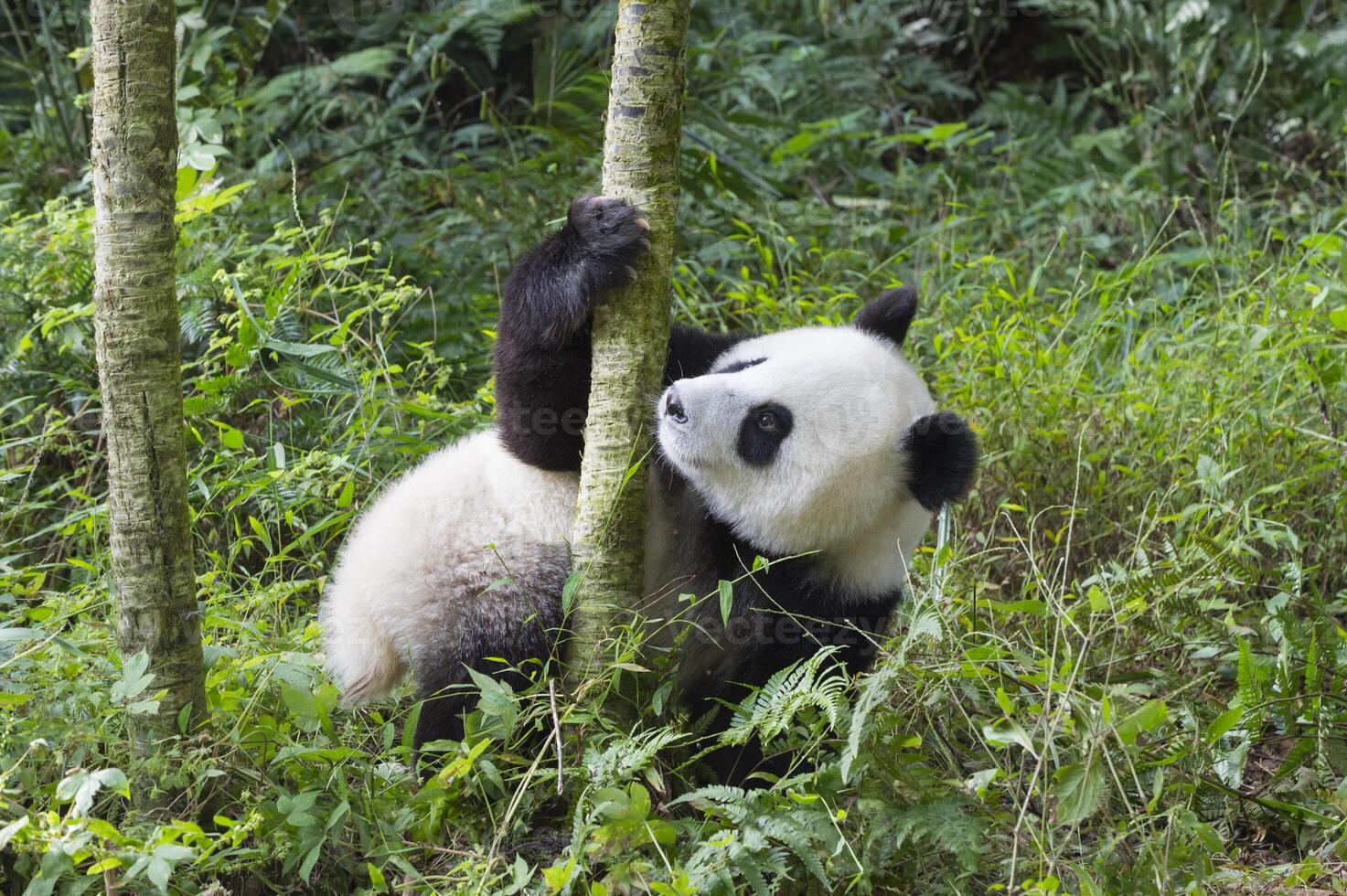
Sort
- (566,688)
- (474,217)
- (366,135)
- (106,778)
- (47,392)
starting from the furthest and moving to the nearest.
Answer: (366,135)
(474,217)
(47,392)
(566,688)
(106,778)

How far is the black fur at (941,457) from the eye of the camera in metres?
2.82


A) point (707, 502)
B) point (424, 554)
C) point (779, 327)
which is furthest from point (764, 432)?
point (779, 327)

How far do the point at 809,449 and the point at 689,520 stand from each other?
0.41m

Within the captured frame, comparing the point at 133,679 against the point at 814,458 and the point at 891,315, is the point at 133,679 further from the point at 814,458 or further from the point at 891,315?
the point at 891,315

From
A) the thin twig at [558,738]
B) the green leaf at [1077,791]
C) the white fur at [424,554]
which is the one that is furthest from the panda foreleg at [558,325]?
the green leaf at [1077,791]

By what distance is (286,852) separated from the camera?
2244 millimetres

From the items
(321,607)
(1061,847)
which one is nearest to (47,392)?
(321,607)

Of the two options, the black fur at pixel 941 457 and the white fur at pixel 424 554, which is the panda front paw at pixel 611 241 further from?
the black fur at pixel 941 457

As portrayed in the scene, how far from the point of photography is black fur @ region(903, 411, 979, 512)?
9.24 ft

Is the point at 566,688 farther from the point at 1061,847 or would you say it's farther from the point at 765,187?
the point at 765,187

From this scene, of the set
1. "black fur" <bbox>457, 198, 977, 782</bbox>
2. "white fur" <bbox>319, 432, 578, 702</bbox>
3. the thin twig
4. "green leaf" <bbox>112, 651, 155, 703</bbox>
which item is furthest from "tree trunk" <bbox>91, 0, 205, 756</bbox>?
the thin twig

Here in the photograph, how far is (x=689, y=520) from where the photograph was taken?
309 centimetres

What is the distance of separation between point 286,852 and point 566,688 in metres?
0.71

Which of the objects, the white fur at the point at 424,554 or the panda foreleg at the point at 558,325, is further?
the white fur at the point at 424,554
